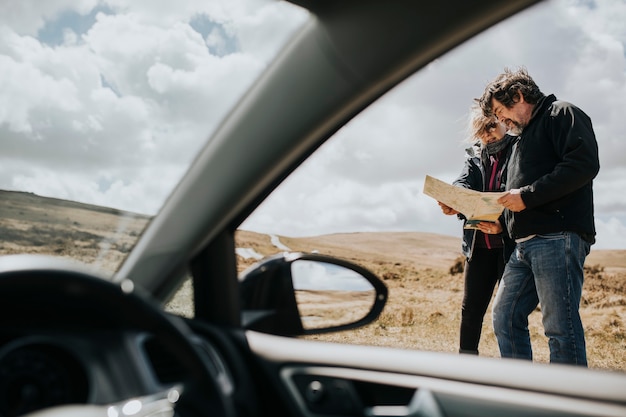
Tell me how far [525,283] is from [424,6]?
2.19 m

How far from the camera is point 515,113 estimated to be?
3299 mm

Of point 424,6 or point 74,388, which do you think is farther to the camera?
point 424,6

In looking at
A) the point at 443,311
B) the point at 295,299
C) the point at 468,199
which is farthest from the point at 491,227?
the point at 443,311

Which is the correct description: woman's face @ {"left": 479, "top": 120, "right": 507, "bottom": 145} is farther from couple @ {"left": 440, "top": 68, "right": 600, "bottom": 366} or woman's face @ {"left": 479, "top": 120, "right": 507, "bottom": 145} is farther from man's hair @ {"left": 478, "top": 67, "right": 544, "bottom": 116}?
man's hair @ {"left": 478, "top": 67, "right": 544, "bottom": 116}

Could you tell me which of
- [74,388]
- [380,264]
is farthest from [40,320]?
[380,264]

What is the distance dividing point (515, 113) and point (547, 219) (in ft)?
2.21

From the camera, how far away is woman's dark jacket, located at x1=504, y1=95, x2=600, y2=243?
289cm

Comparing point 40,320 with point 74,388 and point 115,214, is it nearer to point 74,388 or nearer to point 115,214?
point 74,388

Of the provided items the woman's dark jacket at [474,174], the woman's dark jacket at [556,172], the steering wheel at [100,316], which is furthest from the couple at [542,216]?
the steering wheel at [100,316]

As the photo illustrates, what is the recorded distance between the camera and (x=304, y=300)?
6.02ft

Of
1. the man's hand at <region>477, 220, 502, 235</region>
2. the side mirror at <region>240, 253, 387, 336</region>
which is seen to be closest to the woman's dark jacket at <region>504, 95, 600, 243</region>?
the man's hand at <region>477, 220, 502, 235</region>

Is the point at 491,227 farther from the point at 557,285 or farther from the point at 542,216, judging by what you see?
the point at 557,285

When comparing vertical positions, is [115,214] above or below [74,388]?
above

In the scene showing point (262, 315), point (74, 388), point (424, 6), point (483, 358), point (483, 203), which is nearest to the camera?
point (74, 388)
